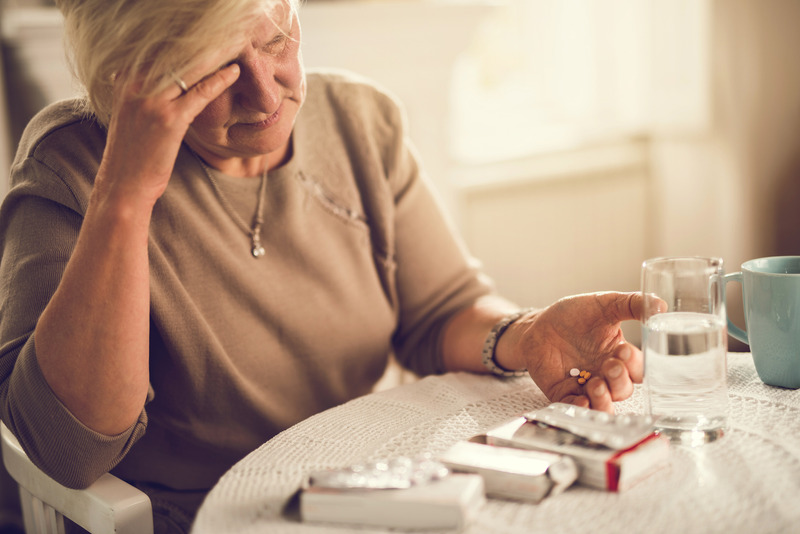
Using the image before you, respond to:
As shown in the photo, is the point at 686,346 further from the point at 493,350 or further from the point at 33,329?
the point at 33,329

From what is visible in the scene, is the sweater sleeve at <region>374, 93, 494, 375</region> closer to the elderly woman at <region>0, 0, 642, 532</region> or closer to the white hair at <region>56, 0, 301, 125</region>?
the elderly woman at <region>0, 0, 642, 532</region>

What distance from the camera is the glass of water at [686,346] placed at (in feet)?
2.53

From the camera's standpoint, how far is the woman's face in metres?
0.96

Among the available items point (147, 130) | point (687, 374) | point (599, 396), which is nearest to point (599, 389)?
point (599, 396)

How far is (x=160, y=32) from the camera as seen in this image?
88 cm

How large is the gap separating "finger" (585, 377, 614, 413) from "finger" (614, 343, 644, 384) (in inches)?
1.5

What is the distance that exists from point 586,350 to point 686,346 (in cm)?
20

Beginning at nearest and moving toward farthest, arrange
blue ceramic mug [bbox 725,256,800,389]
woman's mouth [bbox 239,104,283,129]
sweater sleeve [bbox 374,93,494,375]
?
1. blue ceramic mug [bbox 725,256,800,389]
2. woman's mouth [bbox 239,104,283,129]
3. sweater sleeve [bbox 374,93,494,375]

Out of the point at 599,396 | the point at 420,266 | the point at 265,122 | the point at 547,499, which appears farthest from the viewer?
the point at 420,266

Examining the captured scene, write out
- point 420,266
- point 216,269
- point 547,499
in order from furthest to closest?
1. point 420,266
2. point 216,269
3. point 547,499

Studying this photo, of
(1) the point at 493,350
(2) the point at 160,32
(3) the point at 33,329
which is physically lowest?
(1) the point at 493,350

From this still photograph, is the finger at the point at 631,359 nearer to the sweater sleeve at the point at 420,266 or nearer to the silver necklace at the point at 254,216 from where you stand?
the sweater sleeve at the point at 420,266

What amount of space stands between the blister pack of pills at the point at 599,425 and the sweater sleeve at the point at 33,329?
0.50 m

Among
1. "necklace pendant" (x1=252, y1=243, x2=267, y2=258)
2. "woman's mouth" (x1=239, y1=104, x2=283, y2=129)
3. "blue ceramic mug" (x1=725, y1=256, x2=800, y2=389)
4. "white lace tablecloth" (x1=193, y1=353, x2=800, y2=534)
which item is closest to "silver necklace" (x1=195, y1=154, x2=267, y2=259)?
"necklace pendant" (x1=252, y1=243, x2=267, y2=258)
